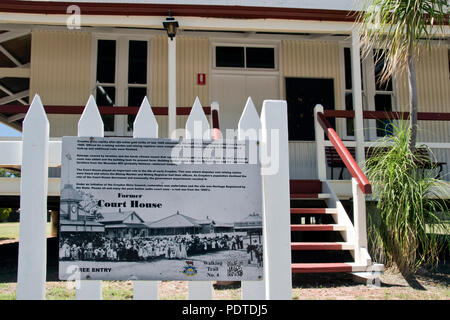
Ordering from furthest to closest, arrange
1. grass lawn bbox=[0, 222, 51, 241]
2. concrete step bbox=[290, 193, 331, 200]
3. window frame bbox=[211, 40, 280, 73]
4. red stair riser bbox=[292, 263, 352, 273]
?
1. grass lawn bbox=[0, 222, 51, 241]
2. window frame bbox=[211, 40, 280, 73]
3. concrete step bbox=[290, 193, 331, 200]
4. red stair riser bbox=[292, 263, 352, 273]

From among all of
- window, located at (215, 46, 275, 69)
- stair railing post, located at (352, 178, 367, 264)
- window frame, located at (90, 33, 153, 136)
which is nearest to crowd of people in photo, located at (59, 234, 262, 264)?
stair railing post, located at (352, 178, 367, 264)

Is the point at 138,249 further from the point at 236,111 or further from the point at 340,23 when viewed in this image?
the point at 236,111

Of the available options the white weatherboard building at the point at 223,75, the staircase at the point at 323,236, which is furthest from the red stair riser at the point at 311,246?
the white weatherboard building at the point at 223,75

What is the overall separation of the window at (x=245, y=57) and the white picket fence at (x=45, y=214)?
280 inches

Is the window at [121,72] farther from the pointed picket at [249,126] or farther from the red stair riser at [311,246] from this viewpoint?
the pointed picket at [249,126]

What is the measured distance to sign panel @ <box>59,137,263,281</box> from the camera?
7.32 feet

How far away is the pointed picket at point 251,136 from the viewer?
7.63 ft

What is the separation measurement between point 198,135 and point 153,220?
0.57 meters

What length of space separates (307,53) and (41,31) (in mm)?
5822

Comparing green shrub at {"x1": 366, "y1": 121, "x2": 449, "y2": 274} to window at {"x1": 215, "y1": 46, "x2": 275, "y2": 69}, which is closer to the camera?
green shrub at {"x1": 366, "y1": 121, "x2": 449, "y2": 274}

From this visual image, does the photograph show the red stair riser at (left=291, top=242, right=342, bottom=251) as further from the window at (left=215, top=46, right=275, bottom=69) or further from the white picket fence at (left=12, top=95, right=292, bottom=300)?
the window at (left=215, top=46, right=275, bottom=69)

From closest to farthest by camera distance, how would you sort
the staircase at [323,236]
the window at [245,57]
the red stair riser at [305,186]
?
the staircase at [323,236] → the red stair riser at [305,186] → the window at [245,57]

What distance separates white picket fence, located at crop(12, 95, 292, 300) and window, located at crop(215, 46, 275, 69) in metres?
7.12

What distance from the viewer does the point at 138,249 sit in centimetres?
223
